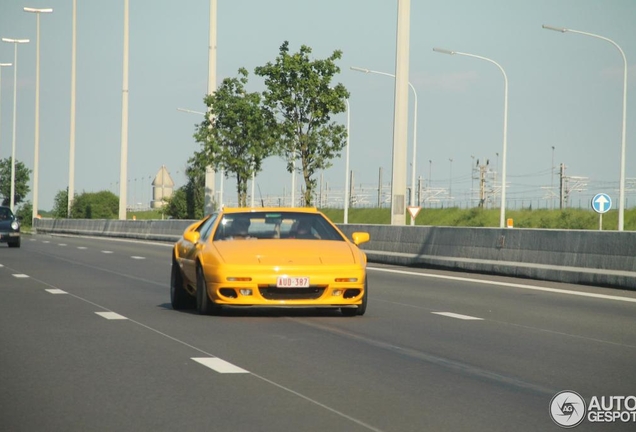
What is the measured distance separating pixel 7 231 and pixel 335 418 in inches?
1432

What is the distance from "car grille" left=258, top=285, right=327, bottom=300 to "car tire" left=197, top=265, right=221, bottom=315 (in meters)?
0.72

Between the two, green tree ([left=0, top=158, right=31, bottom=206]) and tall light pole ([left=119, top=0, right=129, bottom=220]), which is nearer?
tall light pole ([left=119, top=0, right=129, bottom=220])

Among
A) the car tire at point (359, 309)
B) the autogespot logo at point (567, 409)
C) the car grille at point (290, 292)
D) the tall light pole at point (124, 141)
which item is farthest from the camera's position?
the tall light pole at point (124, 141)

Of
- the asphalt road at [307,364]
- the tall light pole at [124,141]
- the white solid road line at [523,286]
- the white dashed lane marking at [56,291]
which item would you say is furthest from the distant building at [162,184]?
the asphalt road at [307,364]

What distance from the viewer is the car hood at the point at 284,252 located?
14602mm

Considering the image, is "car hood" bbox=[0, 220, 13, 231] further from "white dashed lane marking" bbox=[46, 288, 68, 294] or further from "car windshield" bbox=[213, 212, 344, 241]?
"car windshield" bbox=[213, 212, 344, 241]

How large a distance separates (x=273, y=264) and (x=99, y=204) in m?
109

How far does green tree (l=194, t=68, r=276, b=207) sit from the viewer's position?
60969 mm

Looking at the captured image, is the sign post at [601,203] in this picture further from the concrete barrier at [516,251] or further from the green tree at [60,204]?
the green tree at [60,204]

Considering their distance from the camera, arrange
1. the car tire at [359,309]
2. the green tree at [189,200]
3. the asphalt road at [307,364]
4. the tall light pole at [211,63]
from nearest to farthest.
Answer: the asphalt road at [307,364], the car tire at [359,309], the tall light pole at [211,63], the green tree at [189,200]

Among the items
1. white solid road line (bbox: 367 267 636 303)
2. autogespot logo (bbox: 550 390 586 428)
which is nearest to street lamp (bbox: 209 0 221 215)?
white solid road line (bbox: 367 267 636 303)

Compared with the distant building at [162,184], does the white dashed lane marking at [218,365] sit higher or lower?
lower

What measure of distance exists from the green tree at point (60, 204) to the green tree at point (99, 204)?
160 centimetres

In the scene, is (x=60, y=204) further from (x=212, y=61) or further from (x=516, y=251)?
(x=516, y=251)
